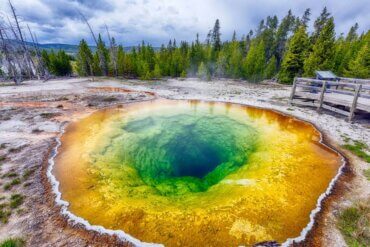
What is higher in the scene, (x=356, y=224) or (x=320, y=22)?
(x=320, y=22)

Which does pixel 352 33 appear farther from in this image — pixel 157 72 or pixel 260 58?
pixel 157 72

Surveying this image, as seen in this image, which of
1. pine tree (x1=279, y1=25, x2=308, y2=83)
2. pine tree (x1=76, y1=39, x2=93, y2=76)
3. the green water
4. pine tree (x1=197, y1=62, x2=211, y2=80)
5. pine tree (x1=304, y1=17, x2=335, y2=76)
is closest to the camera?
the green water

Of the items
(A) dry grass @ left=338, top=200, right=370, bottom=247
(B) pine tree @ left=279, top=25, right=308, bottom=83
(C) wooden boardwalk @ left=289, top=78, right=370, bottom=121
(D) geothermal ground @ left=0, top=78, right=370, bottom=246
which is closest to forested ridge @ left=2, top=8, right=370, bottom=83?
(B) pine tree @ left=279, top=25, right=308, bottom=83

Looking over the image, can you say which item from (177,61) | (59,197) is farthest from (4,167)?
(177,61)

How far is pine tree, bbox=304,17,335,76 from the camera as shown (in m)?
25.8

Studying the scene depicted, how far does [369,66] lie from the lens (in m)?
28.6

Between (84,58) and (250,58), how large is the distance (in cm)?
3212

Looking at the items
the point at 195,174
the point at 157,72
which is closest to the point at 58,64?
the point at 157,72

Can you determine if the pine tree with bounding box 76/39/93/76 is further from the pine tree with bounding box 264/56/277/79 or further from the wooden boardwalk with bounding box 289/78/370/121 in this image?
the wooden boardwalk with bounding box 289/78/370/121

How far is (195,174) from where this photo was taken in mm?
10500

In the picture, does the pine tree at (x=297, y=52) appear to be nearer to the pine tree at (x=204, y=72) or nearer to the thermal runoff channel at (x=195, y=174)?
the pine tree at (x=204, y=72)

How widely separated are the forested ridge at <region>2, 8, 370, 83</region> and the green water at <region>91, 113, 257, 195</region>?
2208cm

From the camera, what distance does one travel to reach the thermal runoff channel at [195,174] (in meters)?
5.34

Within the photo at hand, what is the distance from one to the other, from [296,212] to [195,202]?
3.10 m
